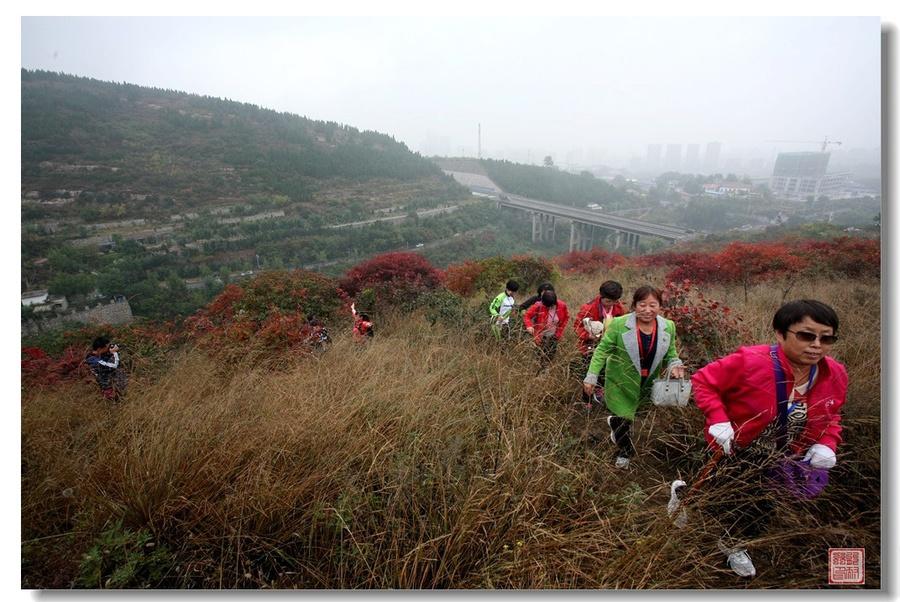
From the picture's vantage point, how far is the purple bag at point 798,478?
1479 millimetres

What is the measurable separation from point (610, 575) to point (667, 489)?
621 mm

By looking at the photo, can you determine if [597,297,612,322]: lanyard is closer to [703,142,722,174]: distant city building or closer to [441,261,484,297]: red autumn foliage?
[441,261,484,297]: red autumn foliage

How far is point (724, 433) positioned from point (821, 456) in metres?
0.36

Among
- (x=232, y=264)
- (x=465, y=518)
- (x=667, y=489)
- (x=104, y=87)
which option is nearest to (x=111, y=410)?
(x=465, y=518)

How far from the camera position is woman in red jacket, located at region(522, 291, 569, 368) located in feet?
9.68

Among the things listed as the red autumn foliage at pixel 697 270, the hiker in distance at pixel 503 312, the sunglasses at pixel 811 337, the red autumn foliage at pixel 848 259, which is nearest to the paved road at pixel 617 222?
the red autumn foliage at pixel 697 270

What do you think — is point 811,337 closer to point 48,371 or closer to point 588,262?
point 48,371

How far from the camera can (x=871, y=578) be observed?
61.1 inches

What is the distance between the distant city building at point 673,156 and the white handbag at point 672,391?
268 ft

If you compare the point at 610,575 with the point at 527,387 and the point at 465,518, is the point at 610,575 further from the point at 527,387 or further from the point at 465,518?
the point at 527,387

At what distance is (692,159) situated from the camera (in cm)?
6331

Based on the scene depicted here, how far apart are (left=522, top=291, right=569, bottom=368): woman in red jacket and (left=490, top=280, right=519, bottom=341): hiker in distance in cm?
28

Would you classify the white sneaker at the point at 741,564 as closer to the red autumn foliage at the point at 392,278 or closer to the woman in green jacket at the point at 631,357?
the woman in green jacket at the point at 631,357

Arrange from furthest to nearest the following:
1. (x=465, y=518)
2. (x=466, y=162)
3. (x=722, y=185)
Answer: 1. (x=466, y=162)
2. (x=722, y=185)
3. (x=465, y=518)
